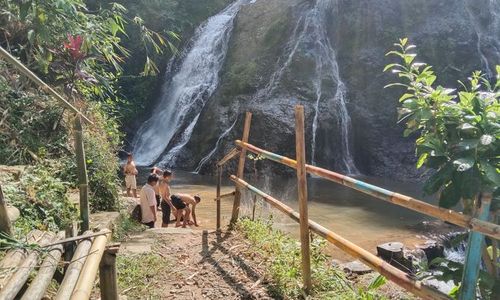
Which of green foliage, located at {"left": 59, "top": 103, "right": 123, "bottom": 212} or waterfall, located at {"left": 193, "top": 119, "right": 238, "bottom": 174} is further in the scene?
waterfall, located at {"left": 193, "top": 119, "right": 238, "bottom": 174}

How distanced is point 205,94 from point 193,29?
203 inches

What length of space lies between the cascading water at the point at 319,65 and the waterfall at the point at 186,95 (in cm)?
297

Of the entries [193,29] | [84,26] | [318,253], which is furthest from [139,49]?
[318,253]

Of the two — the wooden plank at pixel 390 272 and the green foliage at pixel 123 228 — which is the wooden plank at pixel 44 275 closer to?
the wooden plank at pixel 390 272

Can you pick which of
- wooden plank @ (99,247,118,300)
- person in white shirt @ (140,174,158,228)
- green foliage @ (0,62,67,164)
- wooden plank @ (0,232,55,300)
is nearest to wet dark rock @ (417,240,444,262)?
person in white shirt @ (140,174,158,228)

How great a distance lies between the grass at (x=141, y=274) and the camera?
394 centimetres

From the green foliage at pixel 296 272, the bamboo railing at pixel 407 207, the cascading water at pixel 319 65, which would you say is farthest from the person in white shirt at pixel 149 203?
the cascading water at pixel 319 65

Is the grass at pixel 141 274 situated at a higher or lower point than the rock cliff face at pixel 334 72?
lower

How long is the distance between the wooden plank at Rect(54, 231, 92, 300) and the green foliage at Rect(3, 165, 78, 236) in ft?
5.16

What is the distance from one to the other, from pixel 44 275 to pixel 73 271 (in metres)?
0.17

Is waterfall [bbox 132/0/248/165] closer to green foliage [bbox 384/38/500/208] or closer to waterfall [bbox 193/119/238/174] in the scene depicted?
waterfall [bbox 193/119/238/174]

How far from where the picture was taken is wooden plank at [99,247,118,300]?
99.8 inches

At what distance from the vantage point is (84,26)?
4.93m

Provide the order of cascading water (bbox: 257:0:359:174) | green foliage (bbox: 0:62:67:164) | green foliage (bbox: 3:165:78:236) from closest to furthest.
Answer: green foliage (bbox: 3:165:78:236)
green foliage (bbox: 0:62:67:164)
cascading water (bbox: 257:0:359:174)
